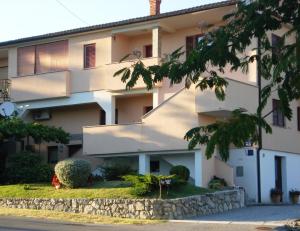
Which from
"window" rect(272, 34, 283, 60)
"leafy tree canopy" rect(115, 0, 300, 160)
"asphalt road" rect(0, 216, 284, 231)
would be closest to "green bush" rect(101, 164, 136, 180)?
"asphalt road" rect(0, 216, 284, 231)

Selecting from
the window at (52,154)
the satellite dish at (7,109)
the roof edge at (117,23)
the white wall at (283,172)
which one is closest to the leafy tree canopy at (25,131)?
the satellite dish at (7,109)

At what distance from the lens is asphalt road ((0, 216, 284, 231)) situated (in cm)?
1664

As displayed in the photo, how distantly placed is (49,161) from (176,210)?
13866mm

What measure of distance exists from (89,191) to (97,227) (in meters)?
4.82

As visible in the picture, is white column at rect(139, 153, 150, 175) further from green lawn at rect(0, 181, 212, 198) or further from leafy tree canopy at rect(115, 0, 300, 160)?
leafy tree canopy at rect(115, 0, 300, 160)

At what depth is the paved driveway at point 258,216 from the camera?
63.9 ft

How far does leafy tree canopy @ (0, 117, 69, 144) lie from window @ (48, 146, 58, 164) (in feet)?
12.1

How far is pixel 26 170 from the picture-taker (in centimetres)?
2702

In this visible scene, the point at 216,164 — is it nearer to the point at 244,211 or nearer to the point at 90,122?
the point at 244,211

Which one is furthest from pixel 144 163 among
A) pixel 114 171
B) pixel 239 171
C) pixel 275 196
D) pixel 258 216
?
pixel 258 216

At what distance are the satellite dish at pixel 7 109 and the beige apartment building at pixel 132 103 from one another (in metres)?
1.80

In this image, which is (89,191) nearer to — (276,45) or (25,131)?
(25,131)

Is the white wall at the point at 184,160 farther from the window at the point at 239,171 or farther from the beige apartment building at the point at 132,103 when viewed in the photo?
the window at the point at 239,171

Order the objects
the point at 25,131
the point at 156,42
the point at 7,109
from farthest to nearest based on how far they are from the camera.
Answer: the point at 7,109, the point at 156,42, the point at 25,131
